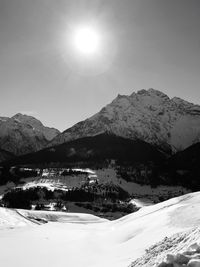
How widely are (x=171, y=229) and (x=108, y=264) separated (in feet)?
19.1

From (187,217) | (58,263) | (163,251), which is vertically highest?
(187,217)

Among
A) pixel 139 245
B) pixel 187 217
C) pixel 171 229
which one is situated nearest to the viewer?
pixel 139 245

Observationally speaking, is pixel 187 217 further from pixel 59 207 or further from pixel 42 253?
pixel 59 207

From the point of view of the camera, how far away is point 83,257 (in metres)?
18.3

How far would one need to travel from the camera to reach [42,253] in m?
19.6

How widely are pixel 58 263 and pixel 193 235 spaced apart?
307 inches

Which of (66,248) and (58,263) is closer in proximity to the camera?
(58,263)

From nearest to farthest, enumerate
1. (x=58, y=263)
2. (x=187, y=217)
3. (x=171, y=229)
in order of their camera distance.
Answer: (x=58, y=263)
(x=171, y=229)
(x=187, y=217)

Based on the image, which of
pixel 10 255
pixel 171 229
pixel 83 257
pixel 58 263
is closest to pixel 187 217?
pixel 171 229

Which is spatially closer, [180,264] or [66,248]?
[180,264]

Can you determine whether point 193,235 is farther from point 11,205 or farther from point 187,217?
point 11,205

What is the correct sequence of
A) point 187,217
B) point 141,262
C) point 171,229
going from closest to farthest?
point 141,262 < point 171,229 < point 187,217

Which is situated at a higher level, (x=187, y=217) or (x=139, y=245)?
(x=187, y=217)

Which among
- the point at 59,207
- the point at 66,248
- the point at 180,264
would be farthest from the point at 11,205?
the point at 180,264
